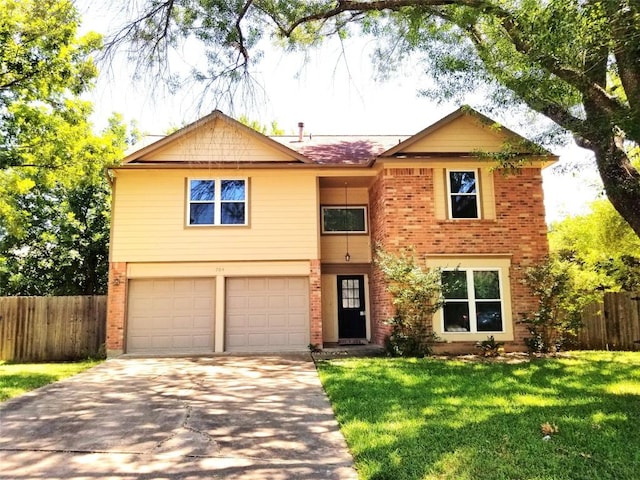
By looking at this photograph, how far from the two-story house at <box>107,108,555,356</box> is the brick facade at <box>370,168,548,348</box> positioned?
0.03 meters

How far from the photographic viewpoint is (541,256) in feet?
42.0

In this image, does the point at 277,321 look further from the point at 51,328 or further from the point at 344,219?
the point at 51,328

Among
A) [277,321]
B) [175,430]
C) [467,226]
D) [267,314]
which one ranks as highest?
[467,226]

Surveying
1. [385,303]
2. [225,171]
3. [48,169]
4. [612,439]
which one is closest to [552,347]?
[385,303]

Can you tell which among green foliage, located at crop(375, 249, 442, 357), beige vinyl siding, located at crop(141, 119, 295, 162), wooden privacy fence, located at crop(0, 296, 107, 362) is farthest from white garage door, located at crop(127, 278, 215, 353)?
green foliage, located at crop(375, 249, 442, 357)

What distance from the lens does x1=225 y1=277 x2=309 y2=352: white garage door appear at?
510 inches

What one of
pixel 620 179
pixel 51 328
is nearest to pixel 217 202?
pixel 51 328

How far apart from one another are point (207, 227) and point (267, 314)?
2931 mm

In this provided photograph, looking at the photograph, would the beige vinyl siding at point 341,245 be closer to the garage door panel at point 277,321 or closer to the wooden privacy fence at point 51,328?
the garage door panel at point 277,321

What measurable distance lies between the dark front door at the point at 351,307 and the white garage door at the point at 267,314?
1741 millimetres

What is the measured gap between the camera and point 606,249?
49.0ft

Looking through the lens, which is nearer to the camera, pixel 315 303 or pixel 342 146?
pixel 315 303

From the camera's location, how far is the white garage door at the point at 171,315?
1282 centimetres

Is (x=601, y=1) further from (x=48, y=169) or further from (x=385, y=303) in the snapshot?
(x=48, y=169)
